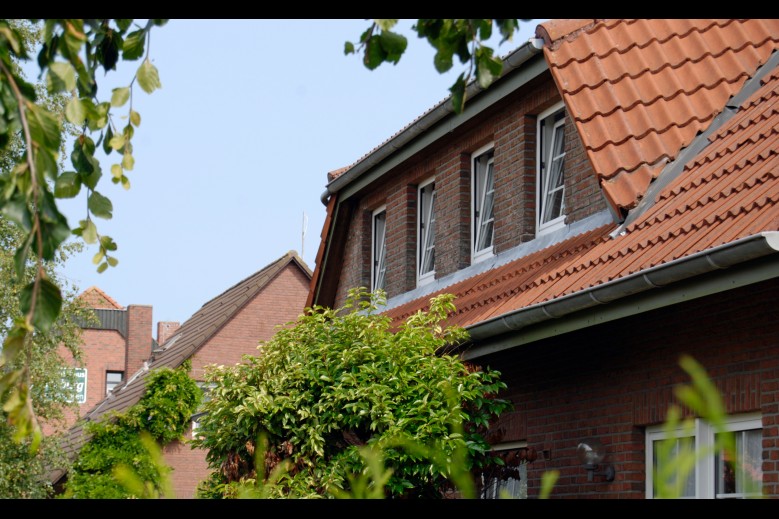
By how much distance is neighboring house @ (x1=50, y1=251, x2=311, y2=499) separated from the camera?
31.8m

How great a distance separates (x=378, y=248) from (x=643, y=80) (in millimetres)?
6339

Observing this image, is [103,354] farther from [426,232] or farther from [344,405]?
[344,405]

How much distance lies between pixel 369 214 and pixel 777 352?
9651 millimetres

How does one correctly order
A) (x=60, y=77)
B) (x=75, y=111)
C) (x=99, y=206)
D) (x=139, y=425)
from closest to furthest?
(x=60, y=77), (x=75, y=111), (x=99, y=206), (x=139, y=425)

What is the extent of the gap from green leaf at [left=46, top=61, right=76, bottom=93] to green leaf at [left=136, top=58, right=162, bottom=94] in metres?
0.29

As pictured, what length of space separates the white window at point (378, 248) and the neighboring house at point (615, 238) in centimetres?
194

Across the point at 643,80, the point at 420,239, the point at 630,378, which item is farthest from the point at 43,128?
the point at 420,239

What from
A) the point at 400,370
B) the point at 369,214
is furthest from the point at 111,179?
the point at 369,214

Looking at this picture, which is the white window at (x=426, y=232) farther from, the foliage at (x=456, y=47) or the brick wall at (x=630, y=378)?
the foliage at (x=456, y=47)

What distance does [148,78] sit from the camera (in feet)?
10.3

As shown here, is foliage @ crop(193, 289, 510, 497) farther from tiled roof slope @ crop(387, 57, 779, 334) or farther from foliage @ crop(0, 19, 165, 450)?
foliage @ crop(0, 19, 165, 450)

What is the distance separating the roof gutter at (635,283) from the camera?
21.2 ft

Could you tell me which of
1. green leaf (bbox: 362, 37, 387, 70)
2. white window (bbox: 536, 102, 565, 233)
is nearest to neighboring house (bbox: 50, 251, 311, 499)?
white window (bbox: 536, 102, 565, 233)
